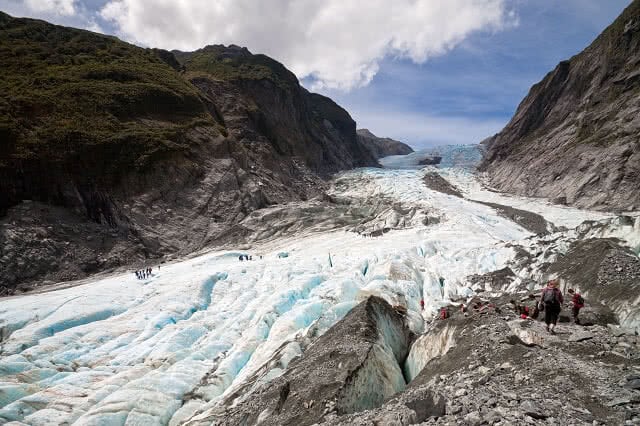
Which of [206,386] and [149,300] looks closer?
A: [206,386]

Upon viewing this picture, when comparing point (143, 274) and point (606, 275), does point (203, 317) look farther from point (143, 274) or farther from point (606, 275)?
point (606, 275)

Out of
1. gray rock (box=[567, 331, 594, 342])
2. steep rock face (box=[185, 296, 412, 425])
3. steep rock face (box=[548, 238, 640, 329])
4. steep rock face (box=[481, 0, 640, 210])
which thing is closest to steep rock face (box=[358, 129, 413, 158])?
steep rock face (box=[481, 0, 640, 210])

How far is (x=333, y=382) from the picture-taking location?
10648 millimetres

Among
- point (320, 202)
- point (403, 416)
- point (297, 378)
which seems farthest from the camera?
point (320, 202)

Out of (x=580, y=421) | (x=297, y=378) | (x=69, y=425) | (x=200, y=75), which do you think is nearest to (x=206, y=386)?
(x=69, y=425)

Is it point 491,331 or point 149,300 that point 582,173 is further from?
point 149,300

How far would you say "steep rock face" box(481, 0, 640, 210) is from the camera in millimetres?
46281

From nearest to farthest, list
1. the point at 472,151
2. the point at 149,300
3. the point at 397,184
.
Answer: the point at 149,300, the point at 397,184, the point at 472,151

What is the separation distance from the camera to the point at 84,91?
48.9 metres

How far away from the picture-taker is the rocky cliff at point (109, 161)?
3553 centimetres

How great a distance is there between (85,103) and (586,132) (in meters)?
71.9

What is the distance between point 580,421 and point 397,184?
71.0m

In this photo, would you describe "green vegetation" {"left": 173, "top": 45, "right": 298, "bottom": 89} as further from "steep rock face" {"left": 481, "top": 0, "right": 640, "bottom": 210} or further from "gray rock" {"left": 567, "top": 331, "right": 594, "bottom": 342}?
"gray rock" {"left": 567, "top": 331, "right": 594, "bottom": 342}

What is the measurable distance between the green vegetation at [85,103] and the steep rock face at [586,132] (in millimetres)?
53098
